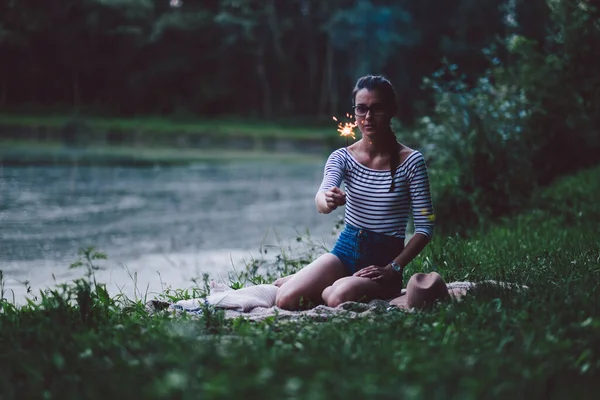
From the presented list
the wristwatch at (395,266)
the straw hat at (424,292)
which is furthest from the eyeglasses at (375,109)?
the straw hat at (424,292)

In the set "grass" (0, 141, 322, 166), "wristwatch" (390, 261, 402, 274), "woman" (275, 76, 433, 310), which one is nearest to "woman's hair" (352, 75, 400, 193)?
"woman" (275, 76, 433, 310)

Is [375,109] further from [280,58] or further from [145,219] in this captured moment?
[280,58]

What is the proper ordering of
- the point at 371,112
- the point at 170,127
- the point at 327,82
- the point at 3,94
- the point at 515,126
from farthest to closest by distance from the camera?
1. the point at 327,82
2. the point at 3,94
3. the point at 170,127
4. the point at 515,126
5. the point at 371,112

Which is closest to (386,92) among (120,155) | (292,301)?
(292,301)

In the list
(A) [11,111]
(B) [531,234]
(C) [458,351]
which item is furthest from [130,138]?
(C) [458,351]

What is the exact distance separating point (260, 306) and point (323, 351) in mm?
1590

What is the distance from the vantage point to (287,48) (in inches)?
1626

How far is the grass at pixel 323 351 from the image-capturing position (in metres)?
2.75

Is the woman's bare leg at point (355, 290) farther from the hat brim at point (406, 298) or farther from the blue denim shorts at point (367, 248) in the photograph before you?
the blue denim shorts at point (367, 248)

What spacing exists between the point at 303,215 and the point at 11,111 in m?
27.6

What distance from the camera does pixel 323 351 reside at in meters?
3.27

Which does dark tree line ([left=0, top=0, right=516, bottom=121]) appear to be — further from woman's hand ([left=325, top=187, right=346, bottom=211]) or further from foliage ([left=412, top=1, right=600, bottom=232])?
woman's hand ([left=325, top=187, right=346, bottom=211])

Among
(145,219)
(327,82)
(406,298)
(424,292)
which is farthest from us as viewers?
(327,82)

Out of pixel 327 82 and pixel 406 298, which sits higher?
pixel 327 82
